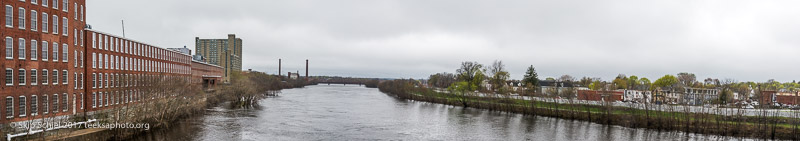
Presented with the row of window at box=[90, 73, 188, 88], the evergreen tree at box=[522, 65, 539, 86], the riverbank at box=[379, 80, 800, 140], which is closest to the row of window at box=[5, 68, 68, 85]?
the row of window at box=[90, 73, 188, 88]

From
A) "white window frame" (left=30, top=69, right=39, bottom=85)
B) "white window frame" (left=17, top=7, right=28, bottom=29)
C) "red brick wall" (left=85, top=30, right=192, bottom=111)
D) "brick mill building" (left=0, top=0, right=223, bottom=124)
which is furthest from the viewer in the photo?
"red brick wall" (left=85, top=30, right=192, bottom=111)

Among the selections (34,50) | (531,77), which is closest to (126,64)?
(34,50)

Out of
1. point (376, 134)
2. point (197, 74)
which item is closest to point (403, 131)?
point (376, 134)

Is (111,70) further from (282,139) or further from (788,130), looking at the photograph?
(788,130)

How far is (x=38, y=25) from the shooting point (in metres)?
34.0

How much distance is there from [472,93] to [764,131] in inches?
2009

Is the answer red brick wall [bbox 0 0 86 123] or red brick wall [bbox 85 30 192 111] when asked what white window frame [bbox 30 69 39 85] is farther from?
red brick wall [bbox 85 30 192 111]

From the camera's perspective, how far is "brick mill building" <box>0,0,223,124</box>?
3200 centimetres

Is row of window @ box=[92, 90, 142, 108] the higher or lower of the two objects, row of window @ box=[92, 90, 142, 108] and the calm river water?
the higher

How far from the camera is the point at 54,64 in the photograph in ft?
119

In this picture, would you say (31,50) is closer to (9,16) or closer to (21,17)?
(21,17)

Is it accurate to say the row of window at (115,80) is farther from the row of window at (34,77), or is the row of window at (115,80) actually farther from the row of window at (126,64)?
the row of window at (34,77)

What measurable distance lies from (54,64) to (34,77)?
2.37 m

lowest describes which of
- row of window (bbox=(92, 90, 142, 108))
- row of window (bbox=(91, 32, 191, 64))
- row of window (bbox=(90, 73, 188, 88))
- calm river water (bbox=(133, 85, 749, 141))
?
calm river water (bbox=(133, 85, 749, 141))
